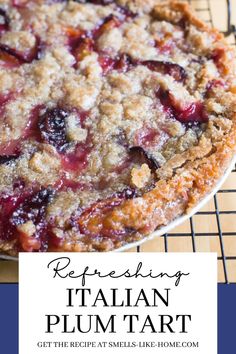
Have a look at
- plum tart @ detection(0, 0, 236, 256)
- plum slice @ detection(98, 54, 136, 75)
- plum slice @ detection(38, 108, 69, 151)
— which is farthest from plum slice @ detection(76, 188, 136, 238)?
plum slice @ detection(98, 54, 136, 75)

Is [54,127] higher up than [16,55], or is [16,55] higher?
[16,55]

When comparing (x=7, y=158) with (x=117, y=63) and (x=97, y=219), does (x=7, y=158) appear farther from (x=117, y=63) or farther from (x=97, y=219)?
(x=117, y=63)

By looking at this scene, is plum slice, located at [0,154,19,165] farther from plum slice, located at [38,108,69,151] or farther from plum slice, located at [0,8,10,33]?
plum slice, located at [0,8,10,33]

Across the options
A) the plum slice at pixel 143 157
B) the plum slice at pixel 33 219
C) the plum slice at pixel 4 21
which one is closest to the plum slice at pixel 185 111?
the plum slice at pixel 143 157

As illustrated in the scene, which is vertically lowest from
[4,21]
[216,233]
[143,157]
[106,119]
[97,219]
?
[216,233]

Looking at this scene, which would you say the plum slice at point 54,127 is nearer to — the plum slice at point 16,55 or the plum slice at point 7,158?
the plum slice at point 7,158

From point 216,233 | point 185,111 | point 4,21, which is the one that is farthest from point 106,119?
point 4,21

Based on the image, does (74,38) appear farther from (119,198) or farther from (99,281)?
(99,281)
